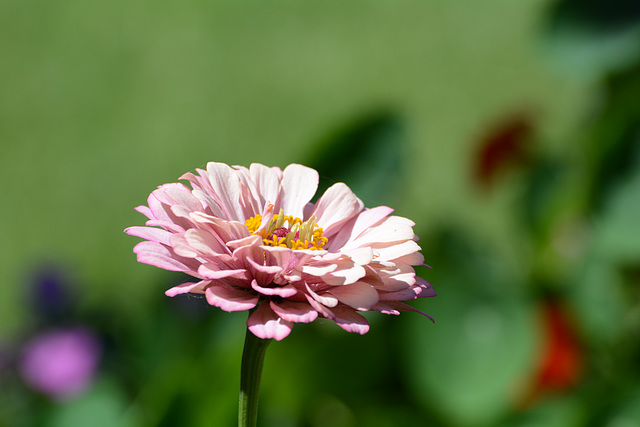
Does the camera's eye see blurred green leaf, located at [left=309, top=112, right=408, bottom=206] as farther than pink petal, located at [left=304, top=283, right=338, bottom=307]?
Yes

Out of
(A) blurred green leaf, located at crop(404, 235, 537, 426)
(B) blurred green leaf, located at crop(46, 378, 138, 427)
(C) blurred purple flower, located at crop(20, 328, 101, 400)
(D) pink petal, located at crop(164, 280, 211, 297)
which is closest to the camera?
(D) pink petal, located at crop(164, 280, 211, 297)

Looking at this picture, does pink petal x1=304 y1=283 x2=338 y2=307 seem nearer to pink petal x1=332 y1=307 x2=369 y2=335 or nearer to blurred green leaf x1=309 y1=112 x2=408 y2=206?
pink petal x1=332 y1=307 x2=369 y2=335

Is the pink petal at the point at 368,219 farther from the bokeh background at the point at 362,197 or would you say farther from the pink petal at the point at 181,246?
the bokeh background at the point at 362,197

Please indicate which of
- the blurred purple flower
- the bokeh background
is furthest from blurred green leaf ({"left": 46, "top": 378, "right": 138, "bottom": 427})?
the blurred purple flower

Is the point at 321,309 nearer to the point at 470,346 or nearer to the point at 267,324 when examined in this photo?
the point at 267,324

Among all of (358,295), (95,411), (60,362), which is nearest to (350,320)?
(358,295)

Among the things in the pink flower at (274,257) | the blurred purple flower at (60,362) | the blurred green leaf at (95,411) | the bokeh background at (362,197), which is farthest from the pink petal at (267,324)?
the blurred purple flower at (60,362)
